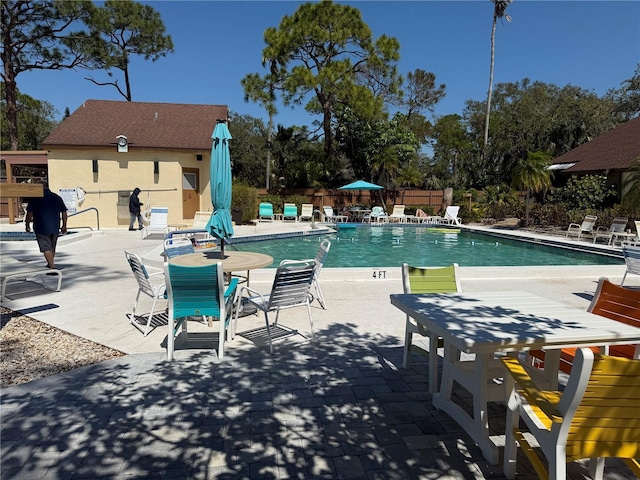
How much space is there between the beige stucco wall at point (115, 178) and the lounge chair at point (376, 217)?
Result: 30.1 feet

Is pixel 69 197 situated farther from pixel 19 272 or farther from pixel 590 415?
pixel 590 415

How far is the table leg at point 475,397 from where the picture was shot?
2650 mm

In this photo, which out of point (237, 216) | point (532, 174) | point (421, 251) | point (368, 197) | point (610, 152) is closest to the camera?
point (421, 251)

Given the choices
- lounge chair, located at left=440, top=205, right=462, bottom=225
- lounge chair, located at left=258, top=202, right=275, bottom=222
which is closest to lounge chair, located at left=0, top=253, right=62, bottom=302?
lounge chair, located at left=258, top=202, right=275, bottom=222

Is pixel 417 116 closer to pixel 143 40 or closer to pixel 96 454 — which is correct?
pixel 143 40

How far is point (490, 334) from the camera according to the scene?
2551mm

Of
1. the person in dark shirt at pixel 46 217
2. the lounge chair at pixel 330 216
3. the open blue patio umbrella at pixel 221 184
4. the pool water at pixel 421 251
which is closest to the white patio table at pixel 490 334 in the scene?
the open blue patio umbrella at pixel 221 184

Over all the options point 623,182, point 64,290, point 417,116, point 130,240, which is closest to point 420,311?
point 64,290

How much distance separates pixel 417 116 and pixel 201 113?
23.0m

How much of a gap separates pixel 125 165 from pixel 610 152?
79.4ft

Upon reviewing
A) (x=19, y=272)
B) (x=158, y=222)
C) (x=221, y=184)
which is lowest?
(x=19, y=272)

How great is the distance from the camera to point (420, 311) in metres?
3.10

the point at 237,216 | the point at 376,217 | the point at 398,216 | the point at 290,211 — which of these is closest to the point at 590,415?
the point at 237,216

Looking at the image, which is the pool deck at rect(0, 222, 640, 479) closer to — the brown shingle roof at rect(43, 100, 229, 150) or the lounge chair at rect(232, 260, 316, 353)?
the lounge chair at rect(232, 260, 316, 353)
